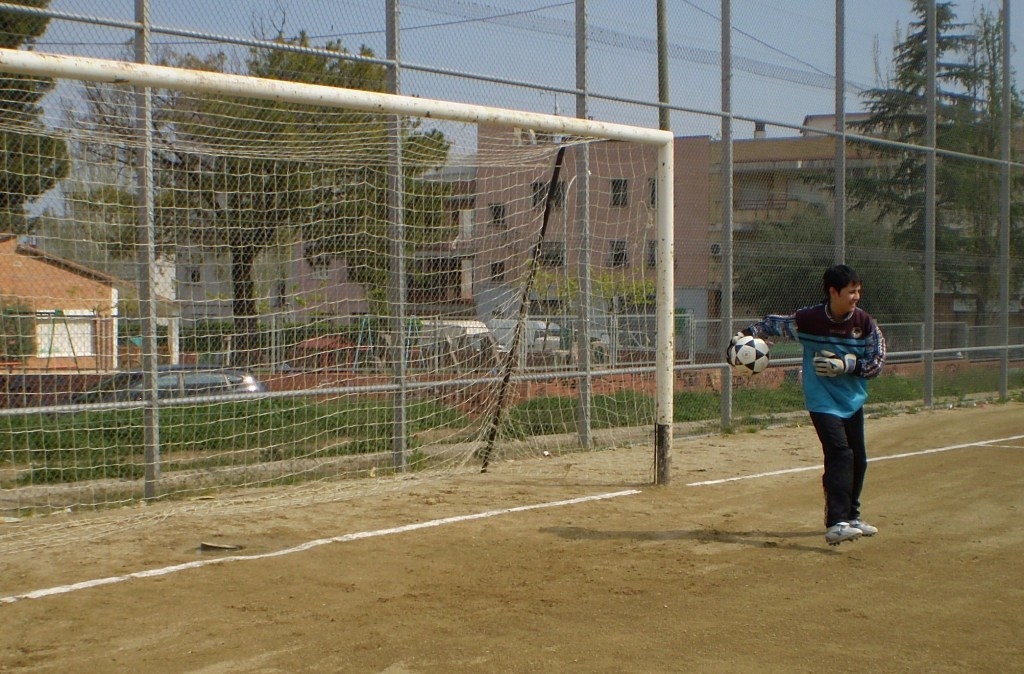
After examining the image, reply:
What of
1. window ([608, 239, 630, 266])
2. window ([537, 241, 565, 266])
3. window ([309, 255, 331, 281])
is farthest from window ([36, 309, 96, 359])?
window ([608, 239, 630, 266])

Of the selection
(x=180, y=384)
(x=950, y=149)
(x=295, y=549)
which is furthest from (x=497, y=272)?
(x=950, y=149)

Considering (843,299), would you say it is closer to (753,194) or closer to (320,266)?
(320,266)

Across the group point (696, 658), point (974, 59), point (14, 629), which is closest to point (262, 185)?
point (14, 629)

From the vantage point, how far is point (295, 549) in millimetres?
6629

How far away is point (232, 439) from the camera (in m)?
8.15

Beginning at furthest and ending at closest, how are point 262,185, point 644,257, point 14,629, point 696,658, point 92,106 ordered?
point 644,257, point 262,185, point 92,106, point 14,629, point 696,658

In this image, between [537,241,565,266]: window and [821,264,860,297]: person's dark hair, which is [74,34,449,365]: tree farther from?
[821,264,860,297]: person's dark hair

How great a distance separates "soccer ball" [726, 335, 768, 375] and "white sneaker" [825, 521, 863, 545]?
127cm

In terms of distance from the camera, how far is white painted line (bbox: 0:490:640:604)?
5.67m

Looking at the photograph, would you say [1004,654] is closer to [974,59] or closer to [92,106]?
[92,106]

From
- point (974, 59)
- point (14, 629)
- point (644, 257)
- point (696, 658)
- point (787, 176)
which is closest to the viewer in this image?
point (696, 658)

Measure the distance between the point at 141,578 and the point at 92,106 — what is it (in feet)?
12.4

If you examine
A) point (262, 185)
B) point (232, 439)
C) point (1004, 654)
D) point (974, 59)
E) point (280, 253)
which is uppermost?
point (974, 59)

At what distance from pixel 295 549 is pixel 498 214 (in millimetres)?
4257
